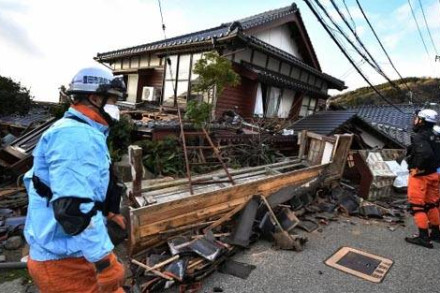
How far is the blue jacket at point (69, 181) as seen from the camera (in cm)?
191

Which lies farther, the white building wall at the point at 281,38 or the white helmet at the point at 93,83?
the white building wall at the point at 281,38

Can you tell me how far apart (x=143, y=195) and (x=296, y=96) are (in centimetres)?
1204

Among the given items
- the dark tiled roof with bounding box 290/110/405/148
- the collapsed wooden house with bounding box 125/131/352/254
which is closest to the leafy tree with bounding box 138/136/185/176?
the collapsed wooden house with bounding box 125/131/352/254

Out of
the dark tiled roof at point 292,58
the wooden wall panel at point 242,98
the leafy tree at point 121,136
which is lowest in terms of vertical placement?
the leafy tree at point 121,136

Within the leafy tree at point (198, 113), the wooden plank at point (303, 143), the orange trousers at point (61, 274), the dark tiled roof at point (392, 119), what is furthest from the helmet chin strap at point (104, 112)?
the dark tiled roof at point (392, 119)

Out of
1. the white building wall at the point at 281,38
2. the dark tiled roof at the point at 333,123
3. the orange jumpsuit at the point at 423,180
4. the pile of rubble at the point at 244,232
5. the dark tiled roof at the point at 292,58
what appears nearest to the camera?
the pile of rubble at the point at 244,232

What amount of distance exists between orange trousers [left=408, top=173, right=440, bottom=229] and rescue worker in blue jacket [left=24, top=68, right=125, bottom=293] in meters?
5.41

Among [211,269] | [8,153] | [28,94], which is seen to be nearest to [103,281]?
[211,269]

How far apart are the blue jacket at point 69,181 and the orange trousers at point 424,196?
5575mm

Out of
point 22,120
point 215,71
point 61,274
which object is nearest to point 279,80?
point 215,71

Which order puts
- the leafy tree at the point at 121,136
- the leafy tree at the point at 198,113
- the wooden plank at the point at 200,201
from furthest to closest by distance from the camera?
the leafy tree at the point at 198,113
the leafy tree at the point at 121,136
the wooden plank at the point at 200,201

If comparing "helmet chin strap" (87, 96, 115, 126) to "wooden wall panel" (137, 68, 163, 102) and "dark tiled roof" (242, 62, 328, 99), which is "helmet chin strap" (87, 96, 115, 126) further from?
"wooden wall panel" (137, 68, 163, 102)

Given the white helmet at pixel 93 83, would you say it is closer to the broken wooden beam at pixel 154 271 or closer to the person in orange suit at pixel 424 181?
the broken wooden beam at pixel 154 271

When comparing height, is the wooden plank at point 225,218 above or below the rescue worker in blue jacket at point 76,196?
below
